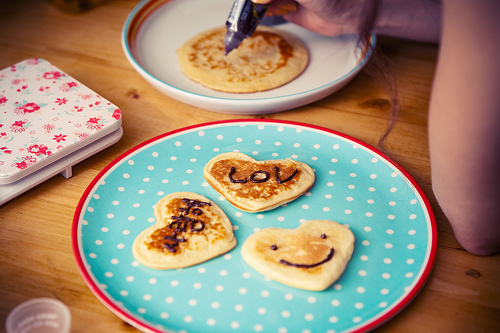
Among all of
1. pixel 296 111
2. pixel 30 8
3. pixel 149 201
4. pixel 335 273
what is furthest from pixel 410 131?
pixel 30 8

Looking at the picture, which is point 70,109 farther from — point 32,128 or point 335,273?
point 335,273

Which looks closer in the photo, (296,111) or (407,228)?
(407,228)

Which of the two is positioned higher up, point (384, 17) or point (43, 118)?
point (384, 17)

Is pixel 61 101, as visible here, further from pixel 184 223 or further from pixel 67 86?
pixel 184 223

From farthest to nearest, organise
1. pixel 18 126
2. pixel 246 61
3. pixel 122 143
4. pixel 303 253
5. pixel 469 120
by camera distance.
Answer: pixel 246 61 < pixel 122 143 < pixel 18 126 < pixel 303 253 < pixel 469 120

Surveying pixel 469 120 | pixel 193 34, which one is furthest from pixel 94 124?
pixel 469 120

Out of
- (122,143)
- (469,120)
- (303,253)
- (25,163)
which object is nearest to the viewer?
(469,120)

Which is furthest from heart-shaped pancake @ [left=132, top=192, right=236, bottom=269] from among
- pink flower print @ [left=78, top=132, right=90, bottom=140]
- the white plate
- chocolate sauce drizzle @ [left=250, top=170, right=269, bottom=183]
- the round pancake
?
the round pancake
